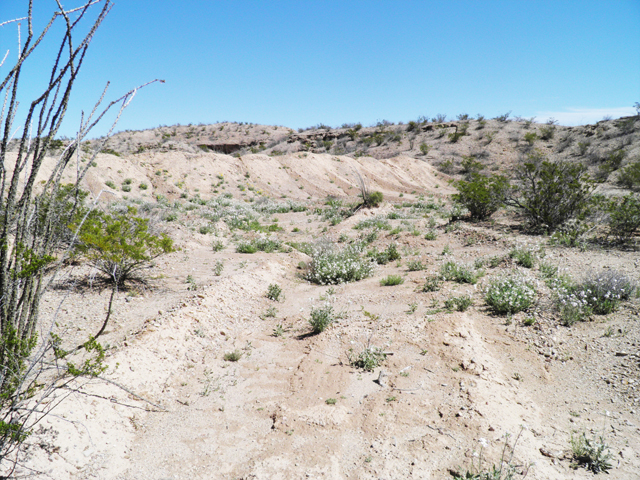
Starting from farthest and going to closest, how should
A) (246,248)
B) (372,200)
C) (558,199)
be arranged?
(372,200)
(558,199)
(246,248)

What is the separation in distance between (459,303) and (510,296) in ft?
2.45

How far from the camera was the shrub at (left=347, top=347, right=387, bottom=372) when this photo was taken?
4473mm

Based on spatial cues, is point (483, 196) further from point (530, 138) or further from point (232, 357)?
point (530, 138)

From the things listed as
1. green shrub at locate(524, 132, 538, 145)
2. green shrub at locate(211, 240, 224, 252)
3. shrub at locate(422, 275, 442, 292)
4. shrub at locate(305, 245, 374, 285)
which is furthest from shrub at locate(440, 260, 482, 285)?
green shrub at locate(524, 132, 538, 145)

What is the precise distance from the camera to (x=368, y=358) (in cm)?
452

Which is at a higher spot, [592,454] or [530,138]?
[530,138]

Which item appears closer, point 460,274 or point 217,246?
point 460,274

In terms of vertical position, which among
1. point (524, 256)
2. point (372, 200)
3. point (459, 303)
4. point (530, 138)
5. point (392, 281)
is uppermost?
point (530, 138)

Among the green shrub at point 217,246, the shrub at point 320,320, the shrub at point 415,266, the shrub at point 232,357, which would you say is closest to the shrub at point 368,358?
the shrub at point 320,320

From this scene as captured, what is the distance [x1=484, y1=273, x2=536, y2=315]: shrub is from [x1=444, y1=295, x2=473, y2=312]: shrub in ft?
1.01

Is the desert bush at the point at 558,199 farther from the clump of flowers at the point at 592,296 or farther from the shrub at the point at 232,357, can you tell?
the shrub at the point at 232,357

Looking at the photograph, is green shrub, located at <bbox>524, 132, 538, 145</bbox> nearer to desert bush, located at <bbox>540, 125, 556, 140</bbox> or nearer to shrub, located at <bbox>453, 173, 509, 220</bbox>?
desert bush, located at <bbox>540, 125, 556, 140</bbox>

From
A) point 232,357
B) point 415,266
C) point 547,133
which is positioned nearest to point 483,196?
point 415,266

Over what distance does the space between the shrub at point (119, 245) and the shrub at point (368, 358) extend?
143 inches
